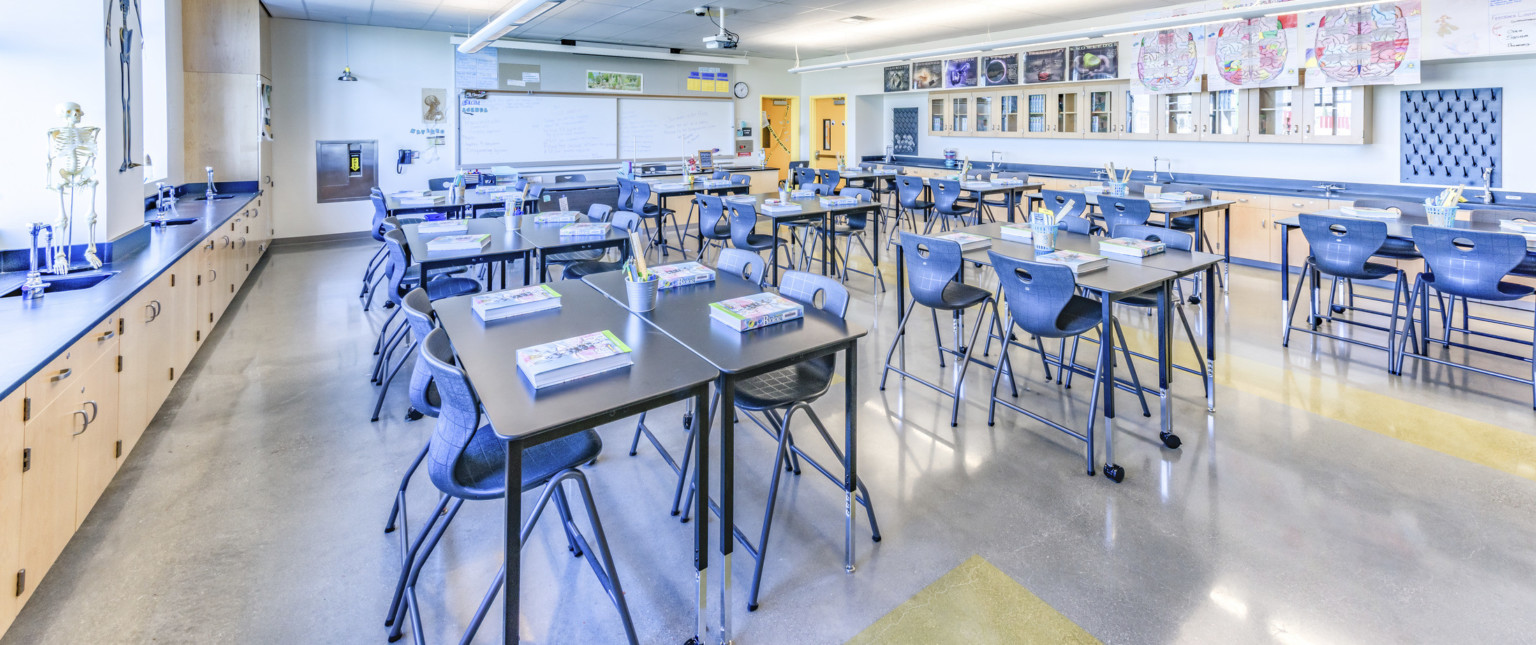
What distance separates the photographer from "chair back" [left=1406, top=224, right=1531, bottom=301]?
3.04m

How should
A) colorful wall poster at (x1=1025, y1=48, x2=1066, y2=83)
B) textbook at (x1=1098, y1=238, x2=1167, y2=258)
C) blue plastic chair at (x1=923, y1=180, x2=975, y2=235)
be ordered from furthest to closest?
colorful wall poster at (x1=1025, y1=48, x2=1066, y2=83), blue plastic chair at (x1=923, y1=180, x2=975, y2=235), textbook at (x1=1098, y1=238, x2=1167, y2=258)

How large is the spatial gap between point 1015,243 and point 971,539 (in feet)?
5.59

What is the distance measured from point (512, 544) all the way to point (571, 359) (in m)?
0.41

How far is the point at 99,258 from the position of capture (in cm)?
302

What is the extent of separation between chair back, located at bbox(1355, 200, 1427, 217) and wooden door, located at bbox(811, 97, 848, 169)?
297 inches

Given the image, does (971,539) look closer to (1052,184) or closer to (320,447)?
(320,447)

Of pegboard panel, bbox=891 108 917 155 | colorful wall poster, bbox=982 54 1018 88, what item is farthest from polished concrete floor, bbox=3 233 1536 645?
pegboard panel, bbox=891 108 917 155

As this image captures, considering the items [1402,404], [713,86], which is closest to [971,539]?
[1402,404]

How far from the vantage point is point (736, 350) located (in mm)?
1760

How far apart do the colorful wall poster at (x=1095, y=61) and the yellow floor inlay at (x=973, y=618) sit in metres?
6.77

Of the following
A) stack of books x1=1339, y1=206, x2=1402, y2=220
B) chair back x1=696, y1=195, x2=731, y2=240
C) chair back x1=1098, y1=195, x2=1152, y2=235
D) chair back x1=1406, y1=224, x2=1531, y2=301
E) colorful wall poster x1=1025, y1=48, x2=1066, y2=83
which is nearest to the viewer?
chair back x1=1406, y1=224, x2=1531, y2=301

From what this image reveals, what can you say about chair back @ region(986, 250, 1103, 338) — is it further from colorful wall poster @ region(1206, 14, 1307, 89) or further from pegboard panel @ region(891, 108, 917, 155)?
pegboard panel @ region(891, 108, 917, 155)

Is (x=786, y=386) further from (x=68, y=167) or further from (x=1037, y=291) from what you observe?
(x=68, y=167)

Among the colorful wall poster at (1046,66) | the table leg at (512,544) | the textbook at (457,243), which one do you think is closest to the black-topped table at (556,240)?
the textbook at (457,243)
